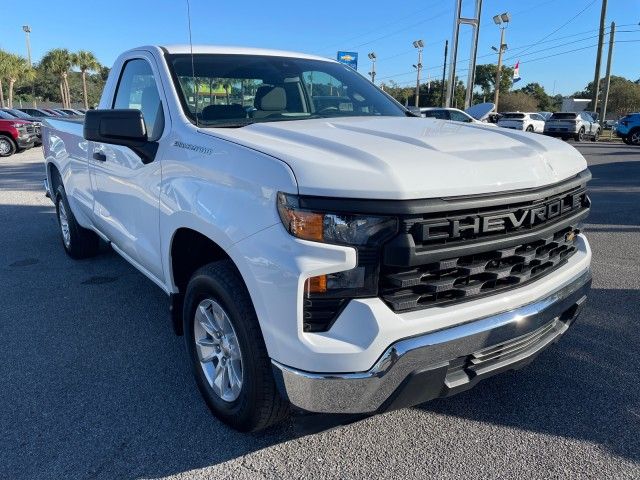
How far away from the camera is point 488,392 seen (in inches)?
116

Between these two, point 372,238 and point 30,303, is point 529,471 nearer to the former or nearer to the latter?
point 372,238

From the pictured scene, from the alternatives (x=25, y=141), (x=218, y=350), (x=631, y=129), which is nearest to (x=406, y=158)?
(x=218, y=350)

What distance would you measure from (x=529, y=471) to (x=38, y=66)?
67792mm

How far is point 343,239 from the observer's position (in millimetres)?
1930

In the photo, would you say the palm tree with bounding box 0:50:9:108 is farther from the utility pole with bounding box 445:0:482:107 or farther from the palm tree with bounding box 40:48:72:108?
the utility pole with bounding box 445:0:482:107

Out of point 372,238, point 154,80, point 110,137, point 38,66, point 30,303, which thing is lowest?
point 30,303

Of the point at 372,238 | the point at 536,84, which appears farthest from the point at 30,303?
the point at 536,84

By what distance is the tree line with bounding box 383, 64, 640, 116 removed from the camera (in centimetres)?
5919

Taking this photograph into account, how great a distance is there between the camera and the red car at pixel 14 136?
17.4 m

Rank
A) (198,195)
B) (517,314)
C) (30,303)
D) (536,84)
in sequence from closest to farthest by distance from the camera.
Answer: (517,314) < (198,195) < (30,303) < (536,84)

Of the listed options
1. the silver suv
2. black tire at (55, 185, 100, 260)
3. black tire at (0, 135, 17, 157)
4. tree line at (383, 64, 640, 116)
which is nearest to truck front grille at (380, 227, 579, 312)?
black tire at (55, 185, 100, 260)

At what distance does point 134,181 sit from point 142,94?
2.24 feet

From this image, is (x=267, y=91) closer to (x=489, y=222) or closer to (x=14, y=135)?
(x=489, y=222)

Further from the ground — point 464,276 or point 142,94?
point 142,94
